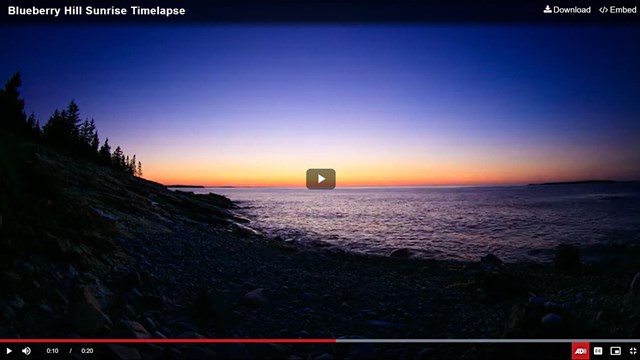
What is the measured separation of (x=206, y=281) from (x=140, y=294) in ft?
6.08

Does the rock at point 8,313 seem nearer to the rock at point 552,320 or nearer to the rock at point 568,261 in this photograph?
the rock at point 552,320

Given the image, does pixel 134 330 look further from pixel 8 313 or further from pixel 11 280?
pixel 11 280

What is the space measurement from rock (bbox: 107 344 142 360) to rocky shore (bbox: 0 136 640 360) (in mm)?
13

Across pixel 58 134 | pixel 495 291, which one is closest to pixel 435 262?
pixel 495 291

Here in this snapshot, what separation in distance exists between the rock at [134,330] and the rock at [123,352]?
1.23 feet

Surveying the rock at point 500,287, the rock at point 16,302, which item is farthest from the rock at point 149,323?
the rock at point 500,287

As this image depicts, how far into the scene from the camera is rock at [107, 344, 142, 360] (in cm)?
325

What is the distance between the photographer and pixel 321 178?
15.4ft

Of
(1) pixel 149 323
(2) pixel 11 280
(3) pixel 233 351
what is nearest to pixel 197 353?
(3) pixel 233 351

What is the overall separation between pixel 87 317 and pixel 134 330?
567 millimetres

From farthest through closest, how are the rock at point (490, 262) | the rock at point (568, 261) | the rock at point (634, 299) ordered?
the rock at point (490, 262)
the rock at point (568, 261)
the rock at point (634, 299)

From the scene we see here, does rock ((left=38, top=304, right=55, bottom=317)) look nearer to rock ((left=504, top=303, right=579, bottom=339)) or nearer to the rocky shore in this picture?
the rocky shore

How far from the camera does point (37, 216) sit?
4.92 meters

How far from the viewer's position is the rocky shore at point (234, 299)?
3.66 m
